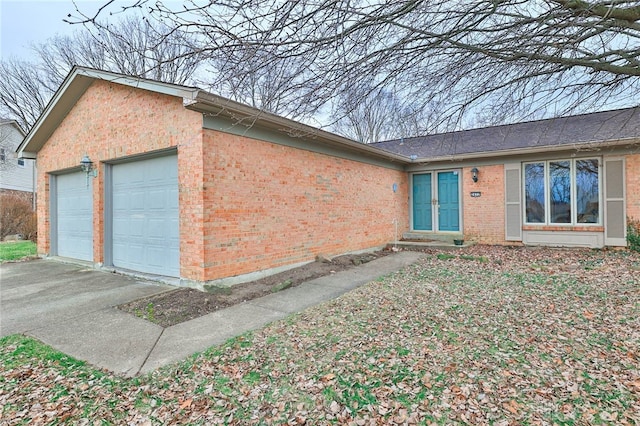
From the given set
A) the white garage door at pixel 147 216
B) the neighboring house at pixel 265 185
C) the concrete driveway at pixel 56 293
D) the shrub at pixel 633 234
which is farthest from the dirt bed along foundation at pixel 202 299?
the shrub at pixel 633 234

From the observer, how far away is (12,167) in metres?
19.8

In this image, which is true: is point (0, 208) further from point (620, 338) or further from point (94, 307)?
point (620, 338)

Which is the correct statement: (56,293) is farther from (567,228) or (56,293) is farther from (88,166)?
(567,228)

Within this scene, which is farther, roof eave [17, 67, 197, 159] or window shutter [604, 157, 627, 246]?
window shutter [604, 157, 627, 246]

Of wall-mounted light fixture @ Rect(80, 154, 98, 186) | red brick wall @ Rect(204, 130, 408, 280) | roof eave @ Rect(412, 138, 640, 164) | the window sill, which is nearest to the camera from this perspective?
red brick wall @ Rect(204, 130, 408, 280)

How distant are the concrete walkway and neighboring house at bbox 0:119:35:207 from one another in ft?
55.2

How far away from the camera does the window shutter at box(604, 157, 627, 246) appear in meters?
8.77

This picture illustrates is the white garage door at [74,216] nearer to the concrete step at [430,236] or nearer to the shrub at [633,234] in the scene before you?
the concrete step at [430,236]

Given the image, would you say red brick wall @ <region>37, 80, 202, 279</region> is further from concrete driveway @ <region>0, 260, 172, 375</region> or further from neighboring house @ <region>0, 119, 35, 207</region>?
neighboring house @ <region>0, 119, 35, 207</region>

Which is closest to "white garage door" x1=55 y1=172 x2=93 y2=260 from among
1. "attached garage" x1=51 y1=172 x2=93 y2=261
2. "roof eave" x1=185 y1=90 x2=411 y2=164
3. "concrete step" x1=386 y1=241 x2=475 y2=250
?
"attached garage" x1=51 y1=172 x2=93 y2=261

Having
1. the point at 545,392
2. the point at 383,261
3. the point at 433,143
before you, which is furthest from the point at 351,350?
the point at 433,143

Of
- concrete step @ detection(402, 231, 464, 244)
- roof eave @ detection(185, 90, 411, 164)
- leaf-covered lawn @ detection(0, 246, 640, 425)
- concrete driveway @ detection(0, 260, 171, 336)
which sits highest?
roof eave @ detection(185, 90, 411, 164)

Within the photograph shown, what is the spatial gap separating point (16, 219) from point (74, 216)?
330 inches

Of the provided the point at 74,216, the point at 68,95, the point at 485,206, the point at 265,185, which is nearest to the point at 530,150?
the point at 485,206
